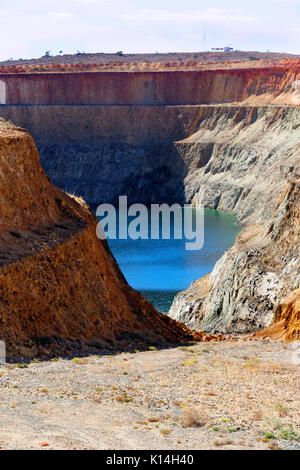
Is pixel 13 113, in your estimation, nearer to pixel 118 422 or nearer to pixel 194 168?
pixel 194 168

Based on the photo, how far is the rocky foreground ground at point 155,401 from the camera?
12617 mm

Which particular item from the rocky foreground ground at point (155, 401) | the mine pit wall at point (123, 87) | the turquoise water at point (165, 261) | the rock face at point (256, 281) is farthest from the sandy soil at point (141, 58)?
the rocky foreground ground at point (155, 401)

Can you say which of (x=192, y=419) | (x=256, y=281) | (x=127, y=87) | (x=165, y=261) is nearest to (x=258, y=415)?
(x=192, y=419)

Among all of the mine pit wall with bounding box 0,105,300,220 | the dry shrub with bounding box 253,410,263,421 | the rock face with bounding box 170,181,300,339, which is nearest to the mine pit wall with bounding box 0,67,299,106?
the mine pit wall with bounding box 0,105,300,220

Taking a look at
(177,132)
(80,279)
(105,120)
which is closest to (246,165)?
(177,132)

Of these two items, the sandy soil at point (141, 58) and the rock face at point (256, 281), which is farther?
the sandy soil at point (141, 58)

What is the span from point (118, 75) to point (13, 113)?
1398 cm

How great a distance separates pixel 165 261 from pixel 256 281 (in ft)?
72.7

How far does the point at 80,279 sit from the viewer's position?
24062 millimetres

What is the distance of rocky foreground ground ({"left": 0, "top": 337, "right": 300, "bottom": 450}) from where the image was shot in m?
12.6

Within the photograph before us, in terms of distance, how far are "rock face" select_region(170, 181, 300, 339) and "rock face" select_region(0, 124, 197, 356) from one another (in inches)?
163

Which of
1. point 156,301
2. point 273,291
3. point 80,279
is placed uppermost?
point 80,279

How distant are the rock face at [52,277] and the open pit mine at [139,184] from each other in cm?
5

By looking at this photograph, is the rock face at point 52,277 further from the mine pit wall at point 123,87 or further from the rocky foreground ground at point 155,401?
the mine pit wall at point 123,87
